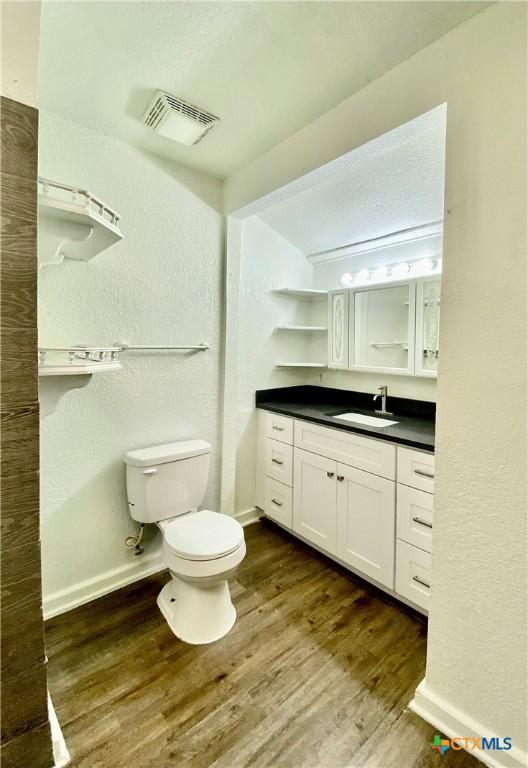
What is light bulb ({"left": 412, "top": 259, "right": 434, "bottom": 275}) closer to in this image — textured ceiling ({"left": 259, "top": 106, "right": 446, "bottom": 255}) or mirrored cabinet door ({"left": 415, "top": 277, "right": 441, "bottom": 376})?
mirrored cabinet door ({"left": 415, "top": 277, "right": 441, "bottom": 376})

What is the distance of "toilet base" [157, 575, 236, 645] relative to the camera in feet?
5.16

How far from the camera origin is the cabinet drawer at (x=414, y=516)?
1586 millimetres

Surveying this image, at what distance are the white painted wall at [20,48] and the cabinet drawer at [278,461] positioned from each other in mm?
1991

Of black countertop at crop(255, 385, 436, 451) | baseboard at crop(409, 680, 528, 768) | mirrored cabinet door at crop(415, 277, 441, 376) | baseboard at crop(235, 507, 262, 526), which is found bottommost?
baseboard at crop(409, 680, 528, 768)

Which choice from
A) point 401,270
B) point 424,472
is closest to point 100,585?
point 424,472

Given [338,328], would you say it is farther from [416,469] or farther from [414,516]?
[414,516]

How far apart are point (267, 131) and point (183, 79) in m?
0.46

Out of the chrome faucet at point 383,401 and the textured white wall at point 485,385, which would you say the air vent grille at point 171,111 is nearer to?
the textured white wall at point 485,385

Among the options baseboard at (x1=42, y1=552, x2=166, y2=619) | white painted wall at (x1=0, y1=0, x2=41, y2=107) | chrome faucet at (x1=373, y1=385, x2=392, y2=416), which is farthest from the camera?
chrome faucet at (x1=373, y1=385, x2=392, y2=416)

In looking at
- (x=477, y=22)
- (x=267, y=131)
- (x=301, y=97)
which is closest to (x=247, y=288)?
(x=267, y=131)

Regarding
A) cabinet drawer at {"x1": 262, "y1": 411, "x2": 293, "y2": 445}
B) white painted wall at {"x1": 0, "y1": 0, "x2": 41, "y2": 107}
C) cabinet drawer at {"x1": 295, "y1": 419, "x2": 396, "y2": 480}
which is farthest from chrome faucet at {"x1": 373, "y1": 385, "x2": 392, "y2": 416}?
white painted wall at {"x1": 0, "y1": 0, "x2": 41, "y2": 107}

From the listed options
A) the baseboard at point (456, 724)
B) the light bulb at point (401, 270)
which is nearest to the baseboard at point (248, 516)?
the baseboard at point (456, 724)

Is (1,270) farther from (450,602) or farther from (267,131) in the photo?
(450,602)

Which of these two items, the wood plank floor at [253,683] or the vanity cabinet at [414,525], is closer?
the wood plank floor at [253,683]
